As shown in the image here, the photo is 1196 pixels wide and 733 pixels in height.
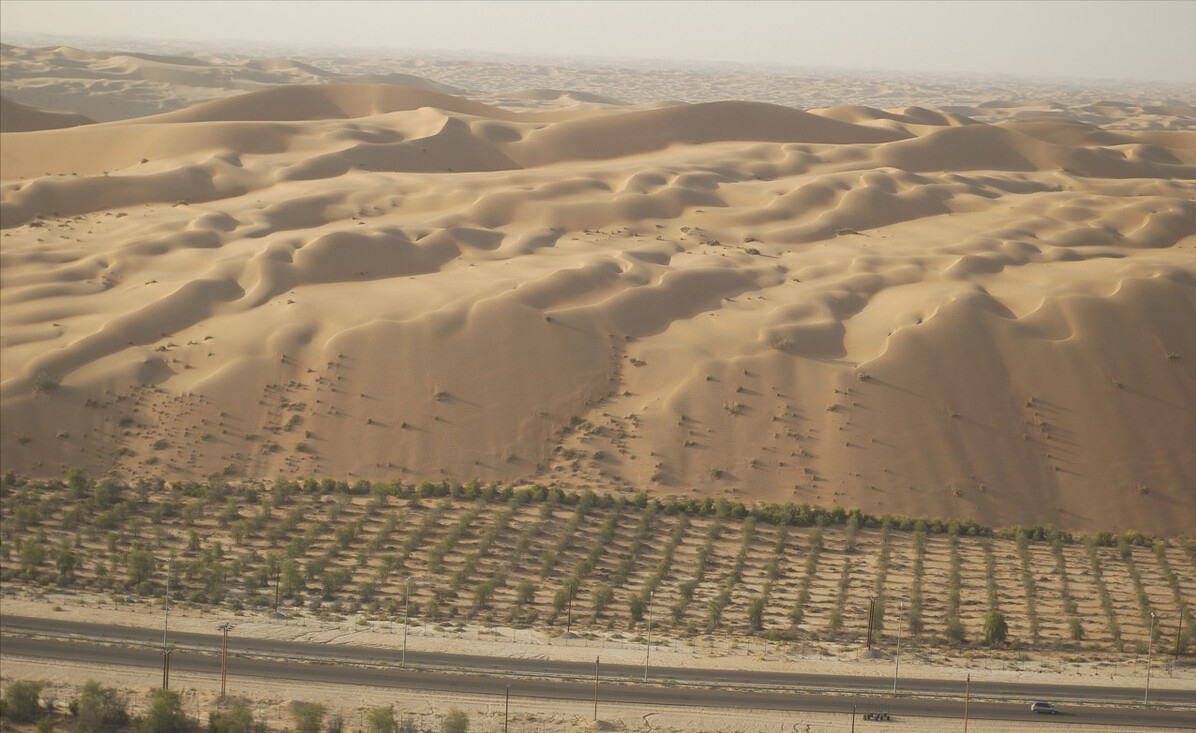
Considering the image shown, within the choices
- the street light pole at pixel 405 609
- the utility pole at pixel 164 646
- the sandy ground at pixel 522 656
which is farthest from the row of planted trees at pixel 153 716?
the street light pole at pixel 405 609

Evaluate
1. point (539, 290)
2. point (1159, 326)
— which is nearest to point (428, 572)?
point (539, 290)

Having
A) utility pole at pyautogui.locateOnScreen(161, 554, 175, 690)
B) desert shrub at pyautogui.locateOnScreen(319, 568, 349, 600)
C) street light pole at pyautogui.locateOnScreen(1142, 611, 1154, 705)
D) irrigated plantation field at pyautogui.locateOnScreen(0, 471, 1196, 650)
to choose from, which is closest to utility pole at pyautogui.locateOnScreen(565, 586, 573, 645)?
irrigated plantation field at pyautogui.locateOnScreen(0, 471, 1196, 650)

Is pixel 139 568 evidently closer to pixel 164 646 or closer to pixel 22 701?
pixel 164 646

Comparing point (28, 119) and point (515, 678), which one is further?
point (28, 119)

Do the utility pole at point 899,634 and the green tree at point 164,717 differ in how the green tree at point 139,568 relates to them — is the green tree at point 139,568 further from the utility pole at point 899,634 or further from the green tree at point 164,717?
the utility pole at point 899,634

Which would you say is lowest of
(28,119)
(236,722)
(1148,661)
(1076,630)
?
(236,722)

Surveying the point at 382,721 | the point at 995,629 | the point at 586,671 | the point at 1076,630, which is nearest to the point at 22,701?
the point at 382,721
